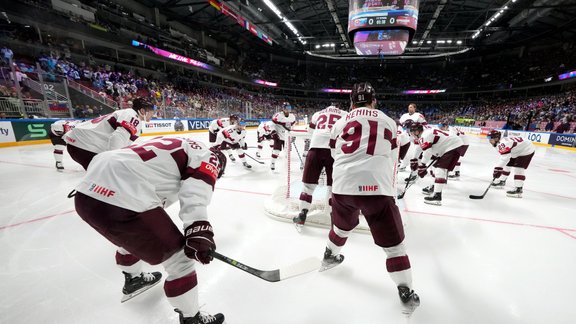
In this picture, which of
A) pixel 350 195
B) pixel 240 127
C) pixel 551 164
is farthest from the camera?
pixel 551 164

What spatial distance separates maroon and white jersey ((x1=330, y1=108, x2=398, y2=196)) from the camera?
70.2 inches

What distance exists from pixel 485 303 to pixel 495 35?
3252cm

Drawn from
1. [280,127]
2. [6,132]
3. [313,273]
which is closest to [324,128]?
[313,273]

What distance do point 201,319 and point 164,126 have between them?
13.2 m

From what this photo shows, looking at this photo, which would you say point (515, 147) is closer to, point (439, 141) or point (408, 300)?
point (439, 141)

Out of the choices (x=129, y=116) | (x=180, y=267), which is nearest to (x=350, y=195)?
(x=180, y=267)

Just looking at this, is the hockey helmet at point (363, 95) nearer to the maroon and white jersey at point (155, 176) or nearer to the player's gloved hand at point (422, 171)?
the maroon and white jersey at point (155, 176)

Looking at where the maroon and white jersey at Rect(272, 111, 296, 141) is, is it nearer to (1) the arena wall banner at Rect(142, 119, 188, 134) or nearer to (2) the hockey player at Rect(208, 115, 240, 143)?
(2) the hockey player at Rect(208, 115, 240, 143)

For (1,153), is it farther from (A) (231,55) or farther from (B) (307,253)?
(A) (231,55)

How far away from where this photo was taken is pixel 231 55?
28781mm

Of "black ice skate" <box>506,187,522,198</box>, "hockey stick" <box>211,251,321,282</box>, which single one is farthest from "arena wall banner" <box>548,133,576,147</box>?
"hockey stick" <box>211,251,321,282</box>

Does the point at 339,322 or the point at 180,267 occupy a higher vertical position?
the point at 180,267

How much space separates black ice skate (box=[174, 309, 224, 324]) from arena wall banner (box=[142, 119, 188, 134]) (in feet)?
40.5

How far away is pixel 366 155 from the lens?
1.83 m
